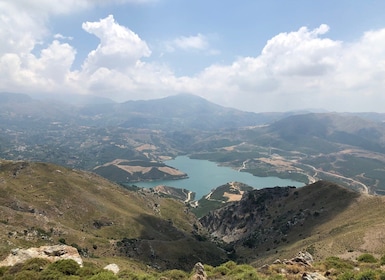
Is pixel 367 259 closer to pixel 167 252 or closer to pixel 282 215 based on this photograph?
pixel 167 252

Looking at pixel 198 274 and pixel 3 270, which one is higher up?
pixel 198 274

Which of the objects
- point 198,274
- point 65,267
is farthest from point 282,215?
point 65,267

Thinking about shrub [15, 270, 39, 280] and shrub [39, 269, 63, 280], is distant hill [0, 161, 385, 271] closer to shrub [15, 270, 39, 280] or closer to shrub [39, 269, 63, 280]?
shrub [15, 270, 39, 280]

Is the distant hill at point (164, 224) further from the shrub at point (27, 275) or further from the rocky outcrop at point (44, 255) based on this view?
the shrub at point (27, 275)

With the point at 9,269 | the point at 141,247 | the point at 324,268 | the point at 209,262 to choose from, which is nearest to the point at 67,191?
the point at 141,247

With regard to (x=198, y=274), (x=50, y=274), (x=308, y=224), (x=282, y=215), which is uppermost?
(x=50, y=274)

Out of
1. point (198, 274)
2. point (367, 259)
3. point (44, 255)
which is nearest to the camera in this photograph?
point (198, 274)

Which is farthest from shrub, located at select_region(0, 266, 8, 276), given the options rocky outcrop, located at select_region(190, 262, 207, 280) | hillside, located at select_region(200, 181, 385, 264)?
hillside, located at select_region(200, 181, 385, 264)

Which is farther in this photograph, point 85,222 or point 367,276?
point 85,222
